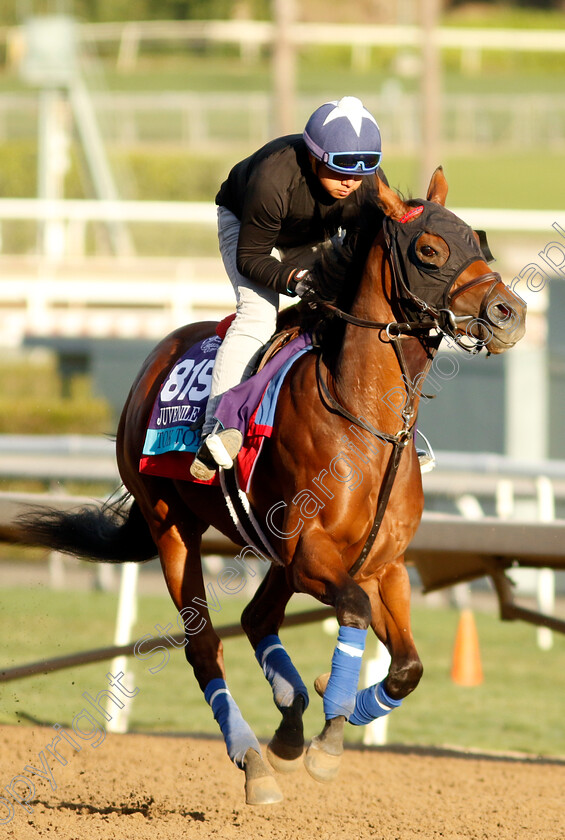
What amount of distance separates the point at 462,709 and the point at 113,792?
2.91 metres

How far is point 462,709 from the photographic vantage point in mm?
7508

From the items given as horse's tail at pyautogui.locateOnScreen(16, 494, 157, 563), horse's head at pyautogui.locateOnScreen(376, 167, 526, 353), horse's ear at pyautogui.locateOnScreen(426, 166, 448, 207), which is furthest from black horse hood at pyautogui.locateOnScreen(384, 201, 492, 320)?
horse's tail at pyautogui.locateOnScreen(16, 494, 157, 563)

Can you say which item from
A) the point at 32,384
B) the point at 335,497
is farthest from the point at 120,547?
the point at 32,384

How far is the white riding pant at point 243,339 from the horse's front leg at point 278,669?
0.79m

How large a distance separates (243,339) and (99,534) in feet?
4.72

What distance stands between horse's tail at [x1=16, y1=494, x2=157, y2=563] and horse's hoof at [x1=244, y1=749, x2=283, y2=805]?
153cm

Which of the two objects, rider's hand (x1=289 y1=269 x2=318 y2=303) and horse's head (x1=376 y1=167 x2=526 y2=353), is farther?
rider's hand (x1=289 y1=269 x2=318 y2=303)

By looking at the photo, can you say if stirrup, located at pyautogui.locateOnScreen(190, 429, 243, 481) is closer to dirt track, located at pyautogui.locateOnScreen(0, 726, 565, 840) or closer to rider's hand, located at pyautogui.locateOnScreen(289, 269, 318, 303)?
rider's hand, located at pyautogui.locateOnScreen(289, 269, 318, 303)

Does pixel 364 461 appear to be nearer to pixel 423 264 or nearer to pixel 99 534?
pixel 423 264

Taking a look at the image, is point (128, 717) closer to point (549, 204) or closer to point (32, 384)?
point (32, 384)

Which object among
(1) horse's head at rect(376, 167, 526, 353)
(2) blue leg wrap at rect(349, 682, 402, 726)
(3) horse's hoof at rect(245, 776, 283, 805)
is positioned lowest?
(3) horse's hoof at rect(245, 776, 283, 805)

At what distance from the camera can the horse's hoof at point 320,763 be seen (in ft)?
12.9

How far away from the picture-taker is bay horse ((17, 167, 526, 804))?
3850 mm

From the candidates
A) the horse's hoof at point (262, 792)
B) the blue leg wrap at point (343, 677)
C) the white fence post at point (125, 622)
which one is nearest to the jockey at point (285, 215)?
the blue leg wrap at point (343, 677)
